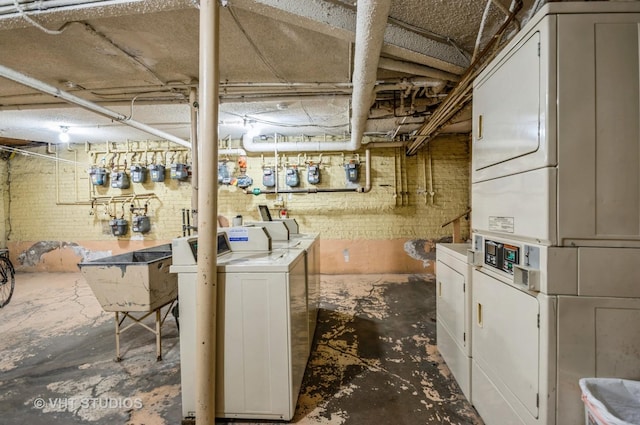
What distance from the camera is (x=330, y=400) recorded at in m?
1.87

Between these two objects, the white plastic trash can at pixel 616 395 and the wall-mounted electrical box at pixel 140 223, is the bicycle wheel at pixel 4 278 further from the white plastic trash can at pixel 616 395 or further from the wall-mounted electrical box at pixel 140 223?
the white plastic trash can at pixel 616 395

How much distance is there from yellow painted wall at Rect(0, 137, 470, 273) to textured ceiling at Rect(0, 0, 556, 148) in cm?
125

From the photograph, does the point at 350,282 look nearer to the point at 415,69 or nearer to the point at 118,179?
the point at 415,69

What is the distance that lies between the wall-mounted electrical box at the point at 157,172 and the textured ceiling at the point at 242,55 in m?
1.23

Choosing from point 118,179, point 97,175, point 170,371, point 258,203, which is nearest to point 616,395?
point 170,371

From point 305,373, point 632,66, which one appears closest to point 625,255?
point 632,66

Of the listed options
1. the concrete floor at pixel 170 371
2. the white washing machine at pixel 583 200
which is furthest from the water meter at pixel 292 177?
the white washing machine at pixel 583 200

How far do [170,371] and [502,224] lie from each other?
262 cm

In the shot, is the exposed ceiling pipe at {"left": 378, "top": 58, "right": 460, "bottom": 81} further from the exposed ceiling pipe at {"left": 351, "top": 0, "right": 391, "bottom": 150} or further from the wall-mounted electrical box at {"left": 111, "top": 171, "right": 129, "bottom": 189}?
the wall-mounted electrical box at {"left": 111, "top": 171, "right": 129, "bottom": 189}

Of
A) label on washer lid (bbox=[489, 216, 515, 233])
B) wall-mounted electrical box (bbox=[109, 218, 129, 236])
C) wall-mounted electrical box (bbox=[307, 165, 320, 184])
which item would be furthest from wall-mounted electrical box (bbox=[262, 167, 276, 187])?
label on washer lid (bbox=[489, 216, 515, 233])

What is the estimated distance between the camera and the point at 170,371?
224 centimetres

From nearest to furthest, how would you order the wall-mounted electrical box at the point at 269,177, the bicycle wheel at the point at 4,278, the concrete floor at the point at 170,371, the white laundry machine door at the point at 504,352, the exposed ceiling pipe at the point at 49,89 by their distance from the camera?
the white laundry machine door at the point at 504,352
the concrete floor at the point at 170,371
the exposed ceiling pipe at the point at 49,89
the bicycle wheel at the point at 4,278
the wall-mounted electrical box at the point at 269,177

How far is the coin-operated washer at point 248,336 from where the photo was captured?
1605 mm

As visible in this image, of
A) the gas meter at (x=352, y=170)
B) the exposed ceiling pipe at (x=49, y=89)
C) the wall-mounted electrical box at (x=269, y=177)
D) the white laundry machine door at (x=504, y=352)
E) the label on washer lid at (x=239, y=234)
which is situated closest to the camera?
the white laundry machine door at (x=504, y=352)
